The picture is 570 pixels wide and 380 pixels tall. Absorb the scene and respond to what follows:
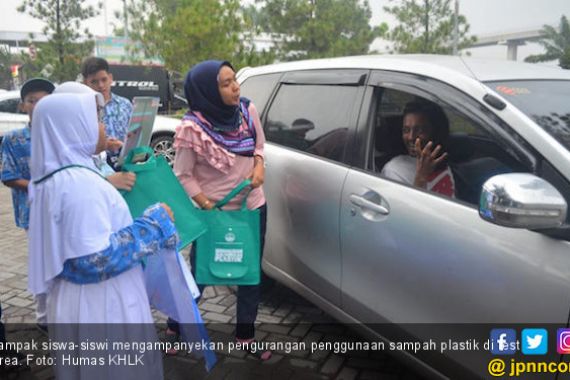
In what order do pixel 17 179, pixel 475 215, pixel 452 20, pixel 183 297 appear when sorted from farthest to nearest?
pixel 452 20 → pixel 17 179 → pixel 183 297 → pixel 475 215

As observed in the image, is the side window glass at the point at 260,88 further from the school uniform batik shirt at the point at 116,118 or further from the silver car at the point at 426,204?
the school uniform batik shirt at the point at 116,118

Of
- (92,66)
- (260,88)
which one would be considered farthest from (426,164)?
(92,66)

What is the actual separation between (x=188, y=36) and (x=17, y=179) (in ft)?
41.5

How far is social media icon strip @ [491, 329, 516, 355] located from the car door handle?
0.70m

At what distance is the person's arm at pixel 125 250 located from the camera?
1.63 meters

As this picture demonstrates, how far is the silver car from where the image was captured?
1.70m

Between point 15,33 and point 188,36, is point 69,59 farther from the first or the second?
point 15,33

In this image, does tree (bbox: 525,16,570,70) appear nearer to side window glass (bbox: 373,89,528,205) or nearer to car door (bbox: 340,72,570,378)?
side window glass (bbox: 373,89,528,205)

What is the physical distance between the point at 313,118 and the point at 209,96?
74cm

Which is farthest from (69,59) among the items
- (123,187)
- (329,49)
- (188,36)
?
(123,187)

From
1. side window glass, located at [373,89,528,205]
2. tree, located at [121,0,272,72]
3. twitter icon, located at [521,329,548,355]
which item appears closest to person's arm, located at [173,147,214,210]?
side window glass, located at [373,89,528,205]

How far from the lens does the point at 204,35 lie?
47.2ft

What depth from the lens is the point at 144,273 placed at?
82.9 inches

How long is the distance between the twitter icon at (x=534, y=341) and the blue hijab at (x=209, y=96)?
1740mm
